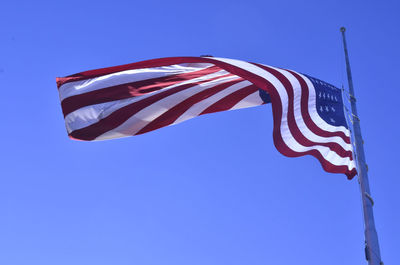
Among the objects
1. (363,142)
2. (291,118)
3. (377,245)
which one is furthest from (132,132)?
(377,245)

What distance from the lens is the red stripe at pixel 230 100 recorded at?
13281 millimetres

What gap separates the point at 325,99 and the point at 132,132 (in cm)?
434

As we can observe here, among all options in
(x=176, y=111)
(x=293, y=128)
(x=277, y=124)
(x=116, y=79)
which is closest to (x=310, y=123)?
(x=293, y=128)

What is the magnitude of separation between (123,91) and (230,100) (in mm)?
2506

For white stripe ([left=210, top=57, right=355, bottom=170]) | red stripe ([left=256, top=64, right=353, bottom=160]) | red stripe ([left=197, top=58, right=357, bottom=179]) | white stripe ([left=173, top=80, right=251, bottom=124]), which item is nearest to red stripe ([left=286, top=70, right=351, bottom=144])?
red stripe ([left=256, top=64, right=353, bottom=160])

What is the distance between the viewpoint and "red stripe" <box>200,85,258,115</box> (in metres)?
13.3

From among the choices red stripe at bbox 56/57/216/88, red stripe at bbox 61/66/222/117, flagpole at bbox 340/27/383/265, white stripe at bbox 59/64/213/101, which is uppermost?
red stripe at bbox 56/57/216/88

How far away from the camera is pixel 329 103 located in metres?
12.3

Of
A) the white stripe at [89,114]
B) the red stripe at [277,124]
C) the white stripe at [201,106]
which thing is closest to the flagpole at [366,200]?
the red stripe at [277,124]

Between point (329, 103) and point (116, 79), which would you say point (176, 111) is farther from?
point (329, 103)

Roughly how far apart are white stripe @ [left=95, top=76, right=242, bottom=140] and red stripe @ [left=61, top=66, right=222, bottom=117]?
337 mm

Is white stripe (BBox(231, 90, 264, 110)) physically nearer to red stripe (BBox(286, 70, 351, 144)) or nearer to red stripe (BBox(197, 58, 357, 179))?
red stripe (BBox(286, 70, 351, 144))

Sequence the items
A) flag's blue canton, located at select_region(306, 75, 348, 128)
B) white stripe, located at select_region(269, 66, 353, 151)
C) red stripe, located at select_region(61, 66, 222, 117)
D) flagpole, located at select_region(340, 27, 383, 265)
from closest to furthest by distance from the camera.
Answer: flagpole, located at select_region(340, 27, 383, 265) → white stripe, located at select_region(269, 66, 353, 151) → flag's blue canton, located at select_region(306, 75, 348, 128) → red stripe, located at select_region(61, 66, 222, 117)

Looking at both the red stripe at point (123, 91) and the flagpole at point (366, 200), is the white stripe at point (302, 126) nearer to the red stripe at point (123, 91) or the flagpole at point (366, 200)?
Answer: the flagpole at point (366, 200)
